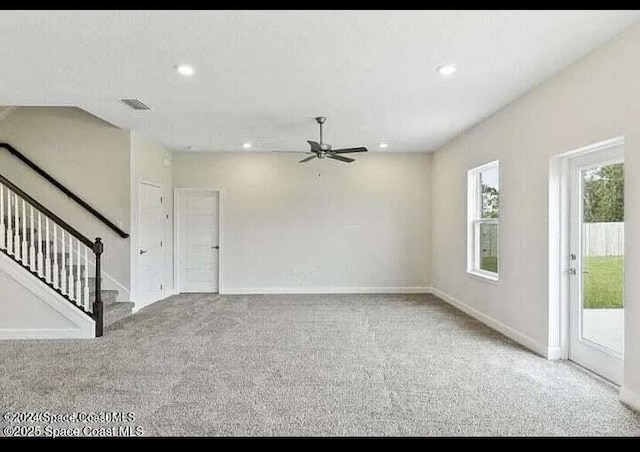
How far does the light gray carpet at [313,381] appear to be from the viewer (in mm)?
2871

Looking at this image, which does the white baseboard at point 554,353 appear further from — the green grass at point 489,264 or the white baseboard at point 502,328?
the green grass at point 489,264

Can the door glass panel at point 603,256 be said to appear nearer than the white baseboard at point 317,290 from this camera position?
Yes

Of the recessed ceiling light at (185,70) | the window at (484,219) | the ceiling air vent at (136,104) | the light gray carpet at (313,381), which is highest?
the ceiling air vent at (136,104)

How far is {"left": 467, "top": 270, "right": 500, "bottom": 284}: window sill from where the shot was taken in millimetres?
5527

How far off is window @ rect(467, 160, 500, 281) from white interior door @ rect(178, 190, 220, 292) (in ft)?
14.9

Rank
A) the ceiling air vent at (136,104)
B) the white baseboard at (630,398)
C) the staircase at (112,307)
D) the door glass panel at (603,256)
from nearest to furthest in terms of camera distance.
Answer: the white baseboard at (630,398)
the door glass panel at (603,256)
the ceiling air vent at (136,104)
the staircase at (112,307)

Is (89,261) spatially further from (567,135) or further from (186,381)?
(567,135)

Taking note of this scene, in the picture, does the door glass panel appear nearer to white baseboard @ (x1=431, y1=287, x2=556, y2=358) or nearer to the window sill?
white baseboard @ (x1=431, y1=287, x2=556, y2=358)

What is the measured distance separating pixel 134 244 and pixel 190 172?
2.21m

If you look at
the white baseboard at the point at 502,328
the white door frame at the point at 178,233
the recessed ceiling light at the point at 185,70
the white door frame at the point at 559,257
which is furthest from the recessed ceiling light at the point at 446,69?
the white door frame at the point at 178,233

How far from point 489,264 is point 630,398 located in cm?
306

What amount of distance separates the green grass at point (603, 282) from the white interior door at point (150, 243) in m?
5.79

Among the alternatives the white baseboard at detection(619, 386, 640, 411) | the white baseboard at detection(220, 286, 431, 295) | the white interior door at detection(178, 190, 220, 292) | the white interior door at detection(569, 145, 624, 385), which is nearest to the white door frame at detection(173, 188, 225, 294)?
the white interior door at detection(178, 190, 220, 292)

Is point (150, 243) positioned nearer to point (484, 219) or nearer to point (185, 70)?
point (185, 70)
